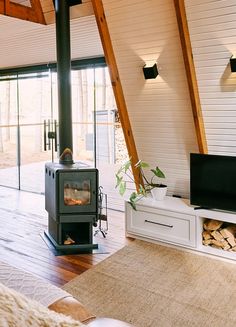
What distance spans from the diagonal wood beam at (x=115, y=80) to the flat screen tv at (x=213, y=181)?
873 millimetres

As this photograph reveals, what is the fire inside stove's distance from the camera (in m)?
3.76

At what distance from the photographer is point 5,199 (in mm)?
6066

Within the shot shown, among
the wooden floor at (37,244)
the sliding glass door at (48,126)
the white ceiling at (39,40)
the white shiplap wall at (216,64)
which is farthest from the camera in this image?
the sliding glass door at (48,126)

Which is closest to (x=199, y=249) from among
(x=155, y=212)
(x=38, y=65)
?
(x=155, y=212)

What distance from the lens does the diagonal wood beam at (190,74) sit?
9.61 ft

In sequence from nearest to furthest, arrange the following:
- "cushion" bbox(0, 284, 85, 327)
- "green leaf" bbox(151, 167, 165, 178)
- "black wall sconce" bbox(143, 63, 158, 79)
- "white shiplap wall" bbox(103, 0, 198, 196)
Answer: "cushion" bbox(0, 284, 85, 327) < "white shiplap wall" bbox(103, 0, 198, 196) < "black wall sconce" bbox(143, 63, 158, 79) < "green leaf" bbox(151, 167, 165, 178)

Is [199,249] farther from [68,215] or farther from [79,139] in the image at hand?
[79,139]

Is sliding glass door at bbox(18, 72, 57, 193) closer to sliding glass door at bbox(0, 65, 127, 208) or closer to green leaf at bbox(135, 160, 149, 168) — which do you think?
sliding glass door at bbox(0, 65, 127, 208)

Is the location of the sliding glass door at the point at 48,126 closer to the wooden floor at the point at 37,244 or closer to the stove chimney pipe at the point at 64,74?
the wooden floor at the point at 37,244

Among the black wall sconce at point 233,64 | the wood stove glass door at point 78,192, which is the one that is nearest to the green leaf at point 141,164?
the wood stove glass door at point 78,192

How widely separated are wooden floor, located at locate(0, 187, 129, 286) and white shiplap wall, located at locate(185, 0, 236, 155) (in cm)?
177

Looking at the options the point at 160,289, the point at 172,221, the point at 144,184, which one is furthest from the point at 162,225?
the point at 160,289

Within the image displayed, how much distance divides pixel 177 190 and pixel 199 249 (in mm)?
908

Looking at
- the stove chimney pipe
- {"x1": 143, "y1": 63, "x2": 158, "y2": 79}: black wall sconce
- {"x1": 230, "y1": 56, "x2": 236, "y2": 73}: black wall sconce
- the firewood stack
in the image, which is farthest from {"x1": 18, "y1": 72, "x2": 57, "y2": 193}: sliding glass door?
{"x1": 230, "y1": 56, "x2": 236, "y2": 73}: black wall sconce
